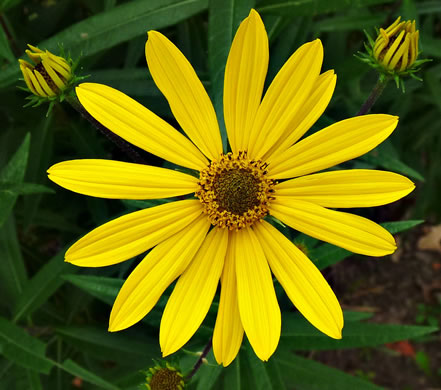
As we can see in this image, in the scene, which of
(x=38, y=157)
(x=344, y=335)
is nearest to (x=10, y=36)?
A: (x=38, y=157)

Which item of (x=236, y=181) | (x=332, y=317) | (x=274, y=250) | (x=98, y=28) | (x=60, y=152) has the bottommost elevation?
(x=332, y=317)

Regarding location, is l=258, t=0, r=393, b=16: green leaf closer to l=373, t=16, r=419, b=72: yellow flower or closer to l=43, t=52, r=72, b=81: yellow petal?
l=373, t=16, r=419, b=72: yellow flower

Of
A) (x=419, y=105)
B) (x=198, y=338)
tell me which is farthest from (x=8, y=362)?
(x=419, y=105)

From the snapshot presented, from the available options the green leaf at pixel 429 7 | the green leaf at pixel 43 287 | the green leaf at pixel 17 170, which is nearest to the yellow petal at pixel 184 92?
the green leaf at pixel 17 170

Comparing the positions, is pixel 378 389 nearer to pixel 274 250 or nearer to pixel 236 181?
pixel 274 250

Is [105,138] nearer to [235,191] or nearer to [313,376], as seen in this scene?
[235,191]

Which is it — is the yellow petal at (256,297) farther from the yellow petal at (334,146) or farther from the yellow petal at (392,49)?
the yellow petal at (392,49)

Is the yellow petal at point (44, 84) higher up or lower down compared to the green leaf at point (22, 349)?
higher up
